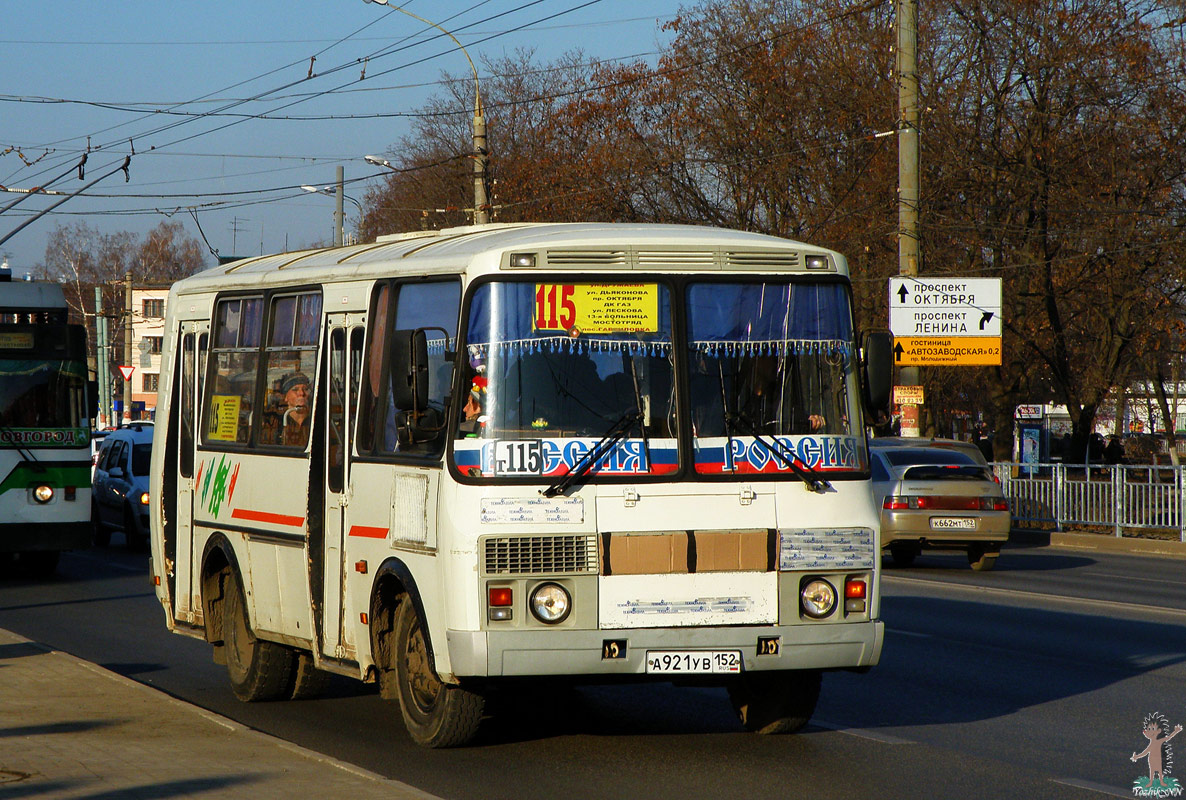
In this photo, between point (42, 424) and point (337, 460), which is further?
point (42, 424)

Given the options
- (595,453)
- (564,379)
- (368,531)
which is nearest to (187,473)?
(368,531)

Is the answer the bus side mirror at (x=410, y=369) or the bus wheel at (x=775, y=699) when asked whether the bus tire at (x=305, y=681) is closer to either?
the bus wheel at (x=775, y=699)

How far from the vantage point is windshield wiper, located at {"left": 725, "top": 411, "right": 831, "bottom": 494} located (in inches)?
318

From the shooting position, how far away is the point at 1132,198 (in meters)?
34.5

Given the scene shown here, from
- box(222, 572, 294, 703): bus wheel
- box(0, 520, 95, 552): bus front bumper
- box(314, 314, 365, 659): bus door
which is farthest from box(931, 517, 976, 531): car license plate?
box(314, 314, 365, 659): bus door

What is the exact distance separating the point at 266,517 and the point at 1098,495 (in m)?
20.6

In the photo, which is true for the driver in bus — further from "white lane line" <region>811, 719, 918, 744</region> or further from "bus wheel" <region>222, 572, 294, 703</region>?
"white lane line" <region>811, 719, 918, 744</region>

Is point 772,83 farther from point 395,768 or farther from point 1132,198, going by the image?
point 395,768

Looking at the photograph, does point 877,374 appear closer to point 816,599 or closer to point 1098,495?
point 816,599

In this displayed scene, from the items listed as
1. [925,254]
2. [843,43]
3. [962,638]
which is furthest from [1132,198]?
[962,638]

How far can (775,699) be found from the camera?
894 centimetres

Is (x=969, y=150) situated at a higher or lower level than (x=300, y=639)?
higher

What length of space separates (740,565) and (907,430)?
835 inches

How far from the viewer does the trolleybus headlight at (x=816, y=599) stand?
8.00 meters
